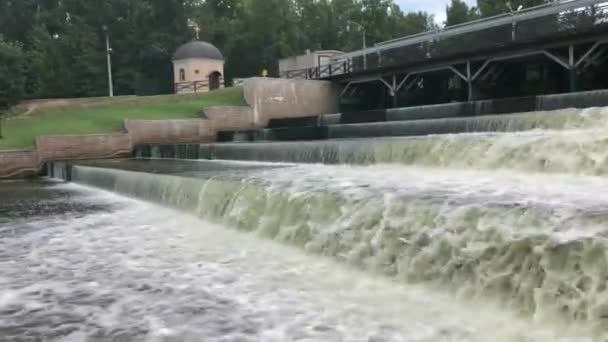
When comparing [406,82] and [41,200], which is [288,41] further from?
[41,200]

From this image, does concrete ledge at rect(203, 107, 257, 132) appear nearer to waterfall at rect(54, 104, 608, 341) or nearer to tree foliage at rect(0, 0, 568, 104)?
waterfall at rect(54, 104, 608, 341)

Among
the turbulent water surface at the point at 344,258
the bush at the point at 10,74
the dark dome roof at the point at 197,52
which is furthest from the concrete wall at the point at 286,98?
the turbulent water surface at the point at 344,258

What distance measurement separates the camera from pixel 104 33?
159ft

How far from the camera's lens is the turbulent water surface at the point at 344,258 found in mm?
3434

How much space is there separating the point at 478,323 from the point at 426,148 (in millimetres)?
5732

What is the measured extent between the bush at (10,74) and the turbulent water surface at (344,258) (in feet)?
48.2

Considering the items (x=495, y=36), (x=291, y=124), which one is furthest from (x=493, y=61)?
(x=291, y=124)

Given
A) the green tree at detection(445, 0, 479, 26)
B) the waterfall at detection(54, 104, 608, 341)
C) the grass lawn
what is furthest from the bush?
the green tree at detection(445, 0, 479, 26)

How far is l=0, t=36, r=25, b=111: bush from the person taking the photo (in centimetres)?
2092

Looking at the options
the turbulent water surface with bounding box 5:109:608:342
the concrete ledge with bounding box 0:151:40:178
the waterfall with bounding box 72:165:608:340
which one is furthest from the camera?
the concrete ledge with bounding box 0:151:40:178

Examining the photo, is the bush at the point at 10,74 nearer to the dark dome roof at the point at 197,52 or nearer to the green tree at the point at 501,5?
the dark dome roof at the point at 197,52

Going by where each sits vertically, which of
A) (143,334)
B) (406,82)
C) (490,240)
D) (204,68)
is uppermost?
(204,68)

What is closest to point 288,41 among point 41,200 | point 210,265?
point 41,200

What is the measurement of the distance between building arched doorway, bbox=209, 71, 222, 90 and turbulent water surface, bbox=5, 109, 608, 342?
31.4 metres
